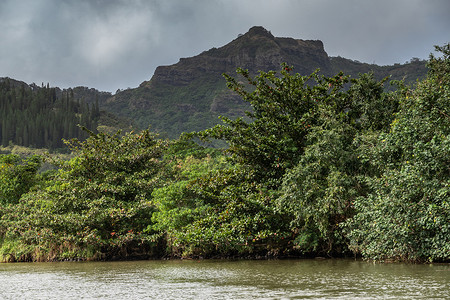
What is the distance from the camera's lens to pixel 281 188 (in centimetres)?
1942

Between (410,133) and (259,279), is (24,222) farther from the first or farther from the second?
(410,133)

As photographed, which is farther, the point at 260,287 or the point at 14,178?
the point at 14,178

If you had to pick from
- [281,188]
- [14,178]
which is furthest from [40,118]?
[281,188]

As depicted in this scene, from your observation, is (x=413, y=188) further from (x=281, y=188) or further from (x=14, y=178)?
(x=14, y=178)

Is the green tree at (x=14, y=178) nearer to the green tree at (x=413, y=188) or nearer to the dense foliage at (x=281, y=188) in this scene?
the dense foliage at (x=281, y=188)

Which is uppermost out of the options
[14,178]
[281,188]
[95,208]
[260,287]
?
[14,178]

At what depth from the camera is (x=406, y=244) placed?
13.7 metres

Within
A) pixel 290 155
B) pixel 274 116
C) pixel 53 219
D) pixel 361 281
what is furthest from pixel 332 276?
pixel 53 219

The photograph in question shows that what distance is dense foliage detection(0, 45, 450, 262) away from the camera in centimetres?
1362

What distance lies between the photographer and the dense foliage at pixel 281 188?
44.7 feet

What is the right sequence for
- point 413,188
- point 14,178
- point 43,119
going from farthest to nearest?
point 43,119
point 14,178
point 413,188

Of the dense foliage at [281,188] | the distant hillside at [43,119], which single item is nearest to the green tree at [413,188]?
the dense foliage at [281,188]

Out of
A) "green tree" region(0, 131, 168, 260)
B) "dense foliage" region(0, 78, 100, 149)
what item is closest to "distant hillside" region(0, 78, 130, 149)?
"dense foliage" region(0, 78, 100, 149)

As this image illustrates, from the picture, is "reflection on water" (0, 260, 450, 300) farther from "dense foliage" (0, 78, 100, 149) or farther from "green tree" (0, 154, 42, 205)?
"dense foliage" (0, 78, 100, 149)
